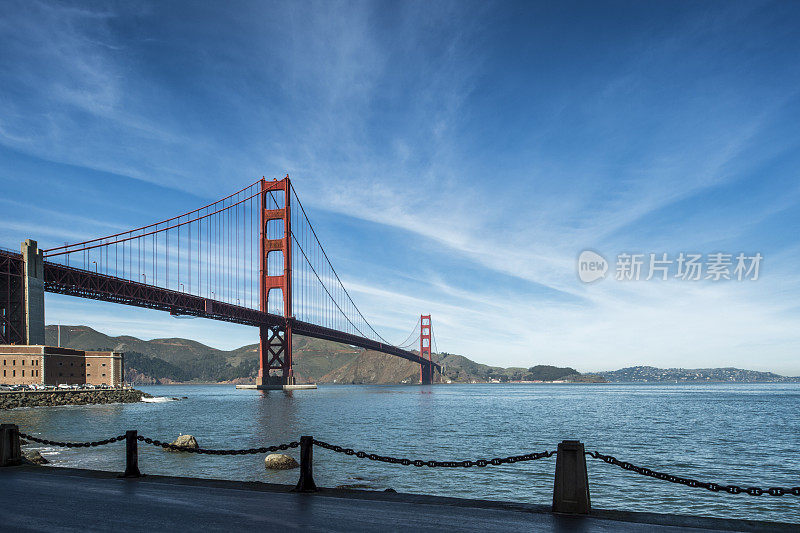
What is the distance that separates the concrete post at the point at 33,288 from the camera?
224 ft

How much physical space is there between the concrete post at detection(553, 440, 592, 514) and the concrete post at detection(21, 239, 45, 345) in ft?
238

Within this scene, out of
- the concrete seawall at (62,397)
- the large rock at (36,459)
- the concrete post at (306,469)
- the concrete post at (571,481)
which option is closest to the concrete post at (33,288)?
the concrete seawall at (62,397)

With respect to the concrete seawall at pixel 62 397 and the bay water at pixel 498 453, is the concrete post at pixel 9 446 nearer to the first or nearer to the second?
the bay water at pixel 498 453

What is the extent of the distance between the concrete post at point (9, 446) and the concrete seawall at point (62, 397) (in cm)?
5559

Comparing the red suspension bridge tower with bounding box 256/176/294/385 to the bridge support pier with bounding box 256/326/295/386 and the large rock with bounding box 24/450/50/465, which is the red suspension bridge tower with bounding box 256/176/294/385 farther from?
the large rock with bounding box 24/450/50/465

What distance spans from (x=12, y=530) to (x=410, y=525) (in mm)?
5118

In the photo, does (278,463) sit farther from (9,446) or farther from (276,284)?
(276,284)

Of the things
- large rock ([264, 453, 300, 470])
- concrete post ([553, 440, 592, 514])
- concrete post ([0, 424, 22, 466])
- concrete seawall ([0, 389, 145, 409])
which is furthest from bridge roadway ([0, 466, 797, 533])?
concrete seawall ([0, 389, 145, 409])

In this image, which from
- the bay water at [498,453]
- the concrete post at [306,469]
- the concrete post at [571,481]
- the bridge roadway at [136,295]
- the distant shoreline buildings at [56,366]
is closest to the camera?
the concrete post at [571,481]

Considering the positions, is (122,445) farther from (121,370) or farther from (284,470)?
(121,370)

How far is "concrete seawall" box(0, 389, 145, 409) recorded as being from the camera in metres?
64.8

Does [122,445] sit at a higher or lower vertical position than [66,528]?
lower

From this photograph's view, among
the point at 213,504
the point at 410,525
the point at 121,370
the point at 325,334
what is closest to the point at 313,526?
the point at 410,525

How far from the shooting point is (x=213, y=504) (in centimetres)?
984
